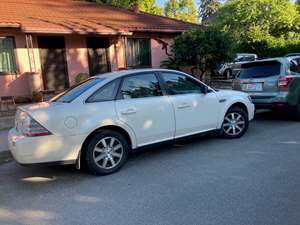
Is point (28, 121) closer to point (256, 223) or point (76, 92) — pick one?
point (76, 92)

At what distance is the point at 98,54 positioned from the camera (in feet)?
44.7

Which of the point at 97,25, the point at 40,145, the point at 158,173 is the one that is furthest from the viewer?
the point at 97,25

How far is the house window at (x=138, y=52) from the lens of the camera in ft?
47.1

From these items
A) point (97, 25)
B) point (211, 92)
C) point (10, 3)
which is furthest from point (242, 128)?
point (10, 3)

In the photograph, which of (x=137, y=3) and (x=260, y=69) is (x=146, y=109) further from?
(x=137, y=3)

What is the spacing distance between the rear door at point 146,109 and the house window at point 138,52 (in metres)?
9.09

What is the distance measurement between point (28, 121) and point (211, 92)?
3.44 metres

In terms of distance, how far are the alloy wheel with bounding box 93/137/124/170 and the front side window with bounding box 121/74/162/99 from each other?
0.78 m

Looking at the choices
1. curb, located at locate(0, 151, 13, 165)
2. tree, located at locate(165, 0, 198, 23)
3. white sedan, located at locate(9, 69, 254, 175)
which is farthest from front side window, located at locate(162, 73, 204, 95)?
tree, located at locate(165, 0, 198, 23)

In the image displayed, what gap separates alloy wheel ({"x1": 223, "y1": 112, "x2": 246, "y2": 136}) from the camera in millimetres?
6438

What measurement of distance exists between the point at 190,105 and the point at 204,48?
6.51 m

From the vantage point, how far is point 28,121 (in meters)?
4.44

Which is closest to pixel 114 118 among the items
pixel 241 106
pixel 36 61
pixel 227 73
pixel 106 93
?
pixel 106 93

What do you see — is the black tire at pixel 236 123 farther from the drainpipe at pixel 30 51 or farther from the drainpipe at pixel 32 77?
the drainpipe at pixel 30 51
